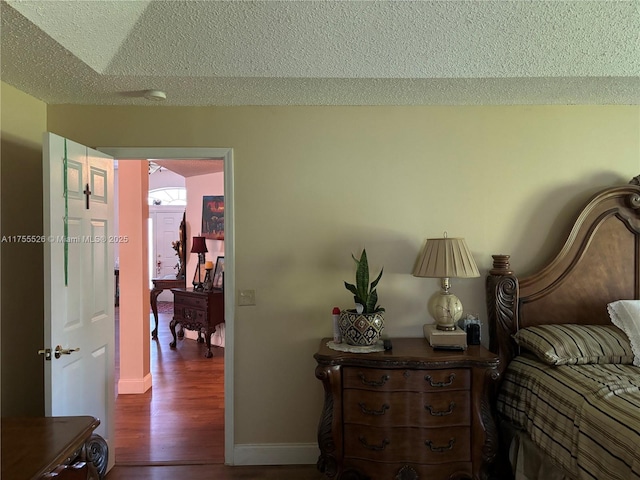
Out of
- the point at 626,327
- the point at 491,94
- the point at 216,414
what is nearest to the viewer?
the point at 626,327

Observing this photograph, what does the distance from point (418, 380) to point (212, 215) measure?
4.20m

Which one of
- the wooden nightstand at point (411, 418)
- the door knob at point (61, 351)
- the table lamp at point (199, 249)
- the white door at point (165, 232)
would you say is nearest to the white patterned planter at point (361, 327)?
the wooden nightstand at point (411, 418)

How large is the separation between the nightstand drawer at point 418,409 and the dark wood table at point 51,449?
1.30 meters

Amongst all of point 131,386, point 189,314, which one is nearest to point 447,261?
point 131,386

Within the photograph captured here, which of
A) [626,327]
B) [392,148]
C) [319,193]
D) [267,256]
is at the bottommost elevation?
[626,327]

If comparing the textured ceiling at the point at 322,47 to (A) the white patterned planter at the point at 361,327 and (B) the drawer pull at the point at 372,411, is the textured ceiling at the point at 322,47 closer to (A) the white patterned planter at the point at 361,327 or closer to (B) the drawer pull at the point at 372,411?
(A) the white patterned planter at the point at 361,327

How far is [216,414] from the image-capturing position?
3.36 metres

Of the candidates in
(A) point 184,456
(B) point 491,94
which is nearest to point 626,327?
(B) point 491,94

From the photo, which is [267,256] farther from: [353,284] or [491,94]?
[491,94]

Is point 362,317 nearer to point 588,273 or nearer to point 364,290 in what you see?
point 364,290

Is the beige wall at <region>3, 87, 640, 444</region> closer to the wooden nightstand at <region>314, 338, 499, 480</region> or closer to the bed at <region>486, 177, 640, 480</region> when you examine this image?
the bed at <region>486, 177, 640, 480</region>

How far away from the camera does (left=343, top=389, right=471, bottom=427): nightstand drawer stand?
216 centimetres

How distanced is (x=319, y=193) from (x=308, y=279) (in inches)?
21.8

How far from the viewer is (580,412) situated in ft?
5.80
